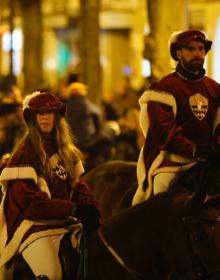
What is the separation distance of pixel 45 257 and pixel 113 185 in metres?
3.69

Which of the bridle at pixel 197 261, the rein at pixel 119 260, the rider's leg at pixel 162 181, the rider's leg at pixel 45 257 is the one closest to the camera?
the bridle at pixel 197 261

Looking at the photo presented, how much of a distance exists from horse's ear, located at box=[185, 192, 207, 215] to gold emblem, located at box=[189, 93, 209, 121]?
198 cm

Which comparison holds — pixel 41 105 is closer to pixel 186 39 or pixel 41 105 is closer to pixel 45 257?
pixel 45 257

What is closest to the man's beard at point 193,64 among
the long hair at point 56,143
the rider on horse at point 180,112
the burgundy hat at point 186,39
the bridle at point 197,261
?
the rider on horse at point 180,112

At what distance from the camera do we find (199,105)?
8.68 meters

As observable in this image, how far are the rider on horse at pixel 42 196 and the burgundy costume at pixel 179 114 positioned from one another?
1.16 metres

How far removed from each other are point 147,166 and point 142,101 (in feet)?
2.06

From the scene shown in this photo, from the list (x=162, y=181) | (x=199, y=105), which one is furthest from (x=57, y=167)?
(x=199, y=105)

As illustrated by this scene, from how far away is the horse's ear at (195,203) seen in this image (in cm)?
676

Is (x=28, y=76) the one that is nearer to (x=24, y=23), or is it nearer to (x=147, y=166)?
(x=24, y=23)

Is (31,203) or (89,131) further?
(89,131)

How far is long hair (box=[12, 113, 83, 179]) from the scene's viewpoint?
7.44 meters

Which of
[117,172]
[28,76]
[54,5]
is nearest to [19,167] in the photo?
[117,172]

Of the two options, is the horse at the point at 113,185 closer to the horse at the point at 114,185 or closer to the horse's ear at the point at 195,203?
the horse at the point at 114,185
